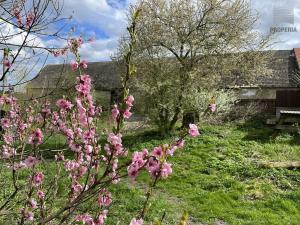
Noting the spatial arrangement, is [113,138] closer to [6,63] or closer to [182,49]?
[6,63]

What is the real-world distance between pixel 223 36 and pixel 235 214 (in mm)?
10501

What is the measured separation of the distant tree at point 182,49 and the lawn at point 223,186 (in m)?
1.85

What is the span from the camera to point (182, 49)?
18219mm

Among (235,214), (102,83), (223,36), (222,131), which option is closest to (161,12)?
(223,36)

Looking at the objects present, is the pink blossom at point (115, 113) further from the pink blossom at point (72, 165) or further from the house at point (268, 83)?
the house at point (268, 83)

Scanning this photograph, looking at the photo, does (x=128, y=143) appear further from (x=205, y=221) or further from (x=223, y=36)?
(x=205, y=221)

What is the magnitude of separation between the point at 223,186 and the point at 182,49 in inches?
338

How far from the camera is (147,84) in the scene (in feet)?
56.1

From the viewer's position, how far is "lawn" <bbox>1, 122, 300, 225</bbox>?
8727 millimetres

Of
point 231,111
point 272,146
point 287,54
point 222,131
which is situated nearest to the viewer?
point 272,146

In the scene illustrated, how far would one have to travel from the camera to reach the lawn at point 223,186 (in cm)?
873

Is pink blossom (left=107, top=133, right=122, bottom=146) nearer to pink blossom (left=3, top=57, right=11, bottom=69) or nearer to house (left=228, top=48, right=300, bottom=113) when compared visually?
pink blossom (left=3, top=57, right=11, bottom=69)

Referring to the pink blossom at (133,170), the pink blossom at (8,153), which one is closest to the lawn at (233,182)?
the pink blossom at (8,153)

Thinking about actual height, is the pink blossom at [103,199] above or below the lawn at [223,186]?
above
